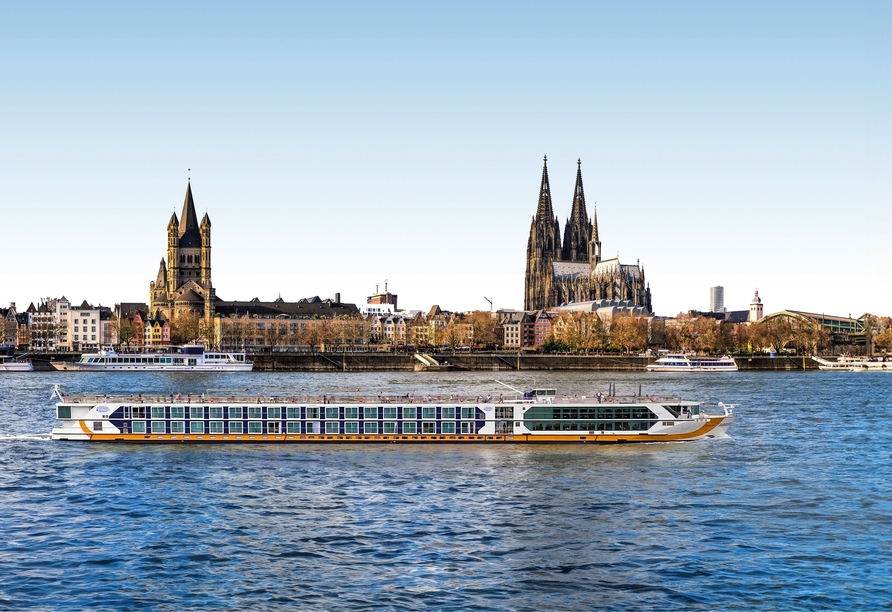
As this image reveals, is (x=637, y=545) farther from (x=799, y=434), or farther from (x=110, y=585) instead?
(x=799, y=434)

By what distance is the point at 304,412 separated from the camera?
59.4 meters

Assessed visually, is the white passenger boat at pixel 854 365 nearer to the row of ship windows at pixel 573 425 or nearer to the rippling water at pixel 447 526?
the rippling water at pixel 447 526

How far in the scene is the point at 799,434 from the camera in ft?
219

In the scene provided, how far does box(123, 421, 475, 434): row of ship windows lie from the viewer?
58.8 metres

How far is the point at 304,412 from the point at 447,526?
24.2 meters

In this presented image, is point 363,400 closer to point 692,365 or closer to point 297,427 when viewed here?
point 297,427

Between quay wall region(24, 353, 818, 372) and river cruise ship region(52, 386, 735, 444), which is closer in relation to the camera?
river cruise ship region(52, 386, 735, 444)

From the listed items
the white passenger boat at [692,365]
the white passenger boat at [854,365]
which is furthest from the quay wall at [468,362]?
the white passenger boat at [692,365]

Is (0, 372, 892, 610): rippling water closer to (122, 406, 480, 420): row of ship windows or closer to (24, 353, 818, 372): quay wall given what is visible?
(122, 406, 480, 420): row of ship windows

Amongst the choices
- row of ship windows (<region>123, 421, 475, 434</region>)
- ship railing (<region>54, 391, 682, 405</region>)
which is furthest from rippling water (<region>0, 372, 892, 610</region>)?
ship railing (<region>54, 391, 682, 405</region>)

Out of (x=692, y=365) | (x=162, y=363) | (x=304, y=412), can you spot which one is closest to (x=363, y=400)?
(x=304, y=412)

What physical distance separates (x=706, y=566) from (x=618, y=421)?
89.0 ft

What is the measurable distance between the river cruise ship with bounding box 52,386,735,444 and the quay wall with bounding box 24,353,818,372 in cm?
10424

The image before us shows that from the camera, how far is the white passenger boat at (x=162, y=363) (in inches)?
6191
